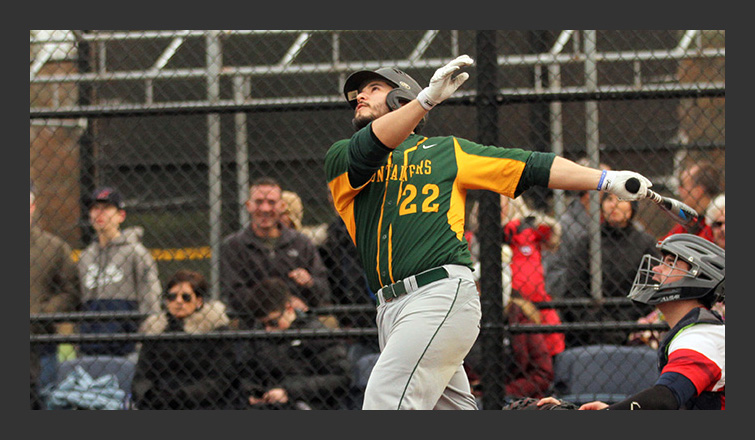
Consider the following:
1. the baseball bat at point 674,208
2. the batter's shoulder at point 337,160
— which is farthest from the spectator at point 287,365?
the baseball bat at point 674,208

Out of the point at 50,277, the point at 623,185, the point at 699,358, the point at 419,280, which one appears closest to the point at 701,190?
the point at 699,358

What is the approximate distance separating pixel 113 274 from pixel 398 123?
3.24 m

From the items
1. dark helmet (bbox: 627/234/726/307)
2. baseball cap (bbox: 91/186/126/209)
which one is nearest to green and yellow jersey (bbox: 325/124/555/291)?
dark helmet (bbox: 627/234/726/307)

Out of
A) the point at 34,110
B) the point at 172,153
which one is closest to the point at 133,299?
the point at 34,110

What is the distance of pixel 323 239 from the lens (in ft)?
20.0

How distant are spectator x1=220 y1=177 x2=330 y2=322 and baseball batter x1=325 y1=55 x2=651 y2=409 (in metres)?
1.77

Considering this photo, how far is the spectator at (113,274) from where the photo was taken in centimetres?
573

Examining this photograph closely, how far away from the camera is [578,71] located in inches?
252

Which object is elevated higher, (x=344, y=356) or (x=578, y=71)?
(x=578, y=71)

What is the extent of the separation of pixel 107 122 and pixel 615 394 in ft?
14.2

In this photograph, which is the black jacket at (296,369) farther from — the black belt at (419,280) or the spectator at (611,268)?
the black belt at (419,280)

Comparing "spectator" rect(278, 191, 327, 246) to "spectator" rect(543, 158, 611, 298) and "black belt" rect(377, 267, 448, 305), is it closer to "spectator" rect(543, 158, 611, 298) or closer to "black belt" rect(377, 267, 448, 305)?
"spectator" rect(543, 158, 611, 298)

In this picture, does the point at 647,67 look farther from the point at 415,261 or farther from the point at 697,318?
the point at 415,261

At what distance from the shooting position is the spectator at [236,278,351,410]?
5.26 m
